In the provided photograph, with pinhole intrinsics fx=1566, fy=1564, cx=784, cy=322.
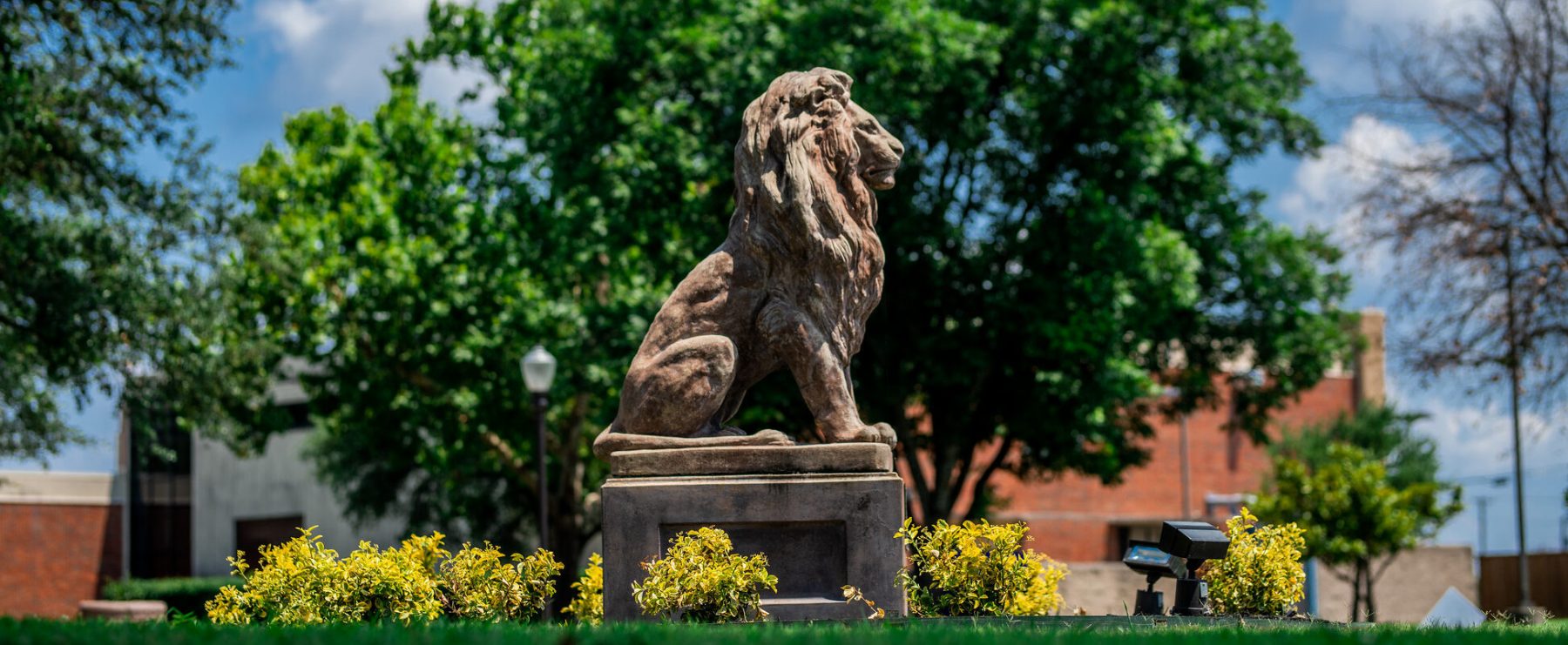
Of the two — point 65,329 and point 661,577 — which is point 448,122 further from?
point 661,577

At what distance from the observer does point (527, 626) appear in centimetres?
721

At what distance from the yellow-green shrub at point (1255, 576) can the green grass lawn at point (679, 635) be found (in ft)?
7.43

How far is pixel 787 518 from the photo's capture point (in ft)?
29.1

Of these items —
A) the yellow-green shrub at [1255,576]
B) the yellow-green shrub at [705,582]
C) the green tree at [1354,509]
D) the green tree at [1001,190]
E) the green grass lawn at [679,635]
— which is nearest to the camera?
the green grass lawn at [679,635]

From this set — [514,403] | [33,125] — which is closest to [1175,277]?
[514,403]

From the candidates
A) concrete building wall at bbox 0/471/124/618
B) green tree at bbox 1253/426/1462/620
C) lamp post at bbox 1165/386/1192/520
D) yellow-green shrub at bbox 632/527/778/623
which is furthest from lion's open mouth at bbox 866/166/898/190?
concrete building wall at bbox 0/471/124/618

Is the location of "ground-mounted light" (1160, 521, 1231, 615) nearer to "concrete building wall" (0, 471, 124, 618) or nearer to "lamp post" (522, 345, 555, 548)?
"lamp post" (522, 345, 555, 548)

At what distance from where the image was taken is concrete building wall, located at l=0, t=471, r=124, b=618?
37.7m

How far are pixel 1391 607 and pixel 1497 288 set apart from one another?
18381 millimetres

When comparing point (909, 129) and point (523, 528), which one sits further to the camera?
point (523, 528)

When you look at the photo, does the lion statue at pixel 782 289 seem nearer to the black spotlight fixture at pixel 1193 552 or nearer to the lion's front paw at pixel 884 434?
the lion's front paw at pixel 884 434

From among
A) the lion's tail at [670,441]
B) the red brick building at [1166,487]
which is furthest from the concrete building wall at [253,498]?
the lion's tail at [670,441]

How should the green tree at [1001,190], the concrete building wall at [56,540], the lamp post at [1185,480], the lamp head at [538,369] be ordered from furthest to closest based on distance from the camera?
the lamp post at [1185,480] < the concrete building wall at [56,540] < the green tree at [1001,190] < the lamp head at [538,369]

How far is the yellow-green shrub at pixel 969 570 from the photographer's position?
8.53m
